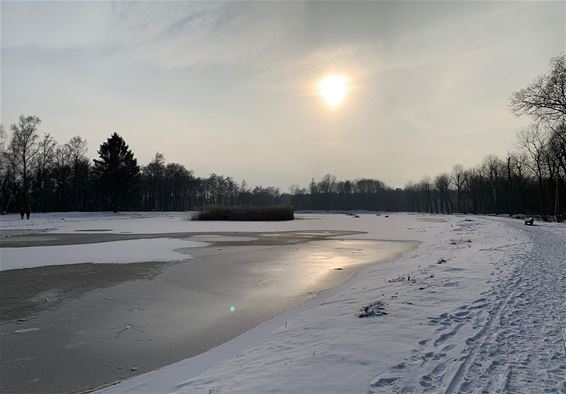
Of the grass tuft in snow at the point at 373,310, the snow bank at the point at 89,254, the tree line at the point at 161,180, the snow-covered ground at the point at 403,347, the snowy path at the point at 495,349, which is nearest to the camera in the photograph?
the snowy path at the point at 495,349

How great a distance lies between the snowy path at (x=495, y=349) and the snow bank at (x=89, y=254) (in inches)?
476

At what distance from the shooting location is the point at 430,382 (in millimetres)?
4336

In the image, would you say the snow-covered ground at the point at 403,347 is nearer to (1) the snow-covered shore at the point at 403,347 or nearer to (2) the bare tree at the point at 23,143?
(1) the snow-covered shore at the point at 403,347

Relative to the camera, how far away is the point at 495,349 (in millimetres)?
5180

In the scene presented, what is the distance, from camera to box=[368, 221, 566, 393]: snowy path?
423cm

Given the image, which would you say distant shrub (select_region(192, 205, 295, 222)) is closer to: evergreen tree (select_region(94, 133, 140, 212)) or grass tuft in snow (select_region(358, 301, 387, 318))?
evergreen tree (select_region(94, 133, 140, 212))

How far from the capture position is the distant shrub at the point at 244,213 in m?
51.7

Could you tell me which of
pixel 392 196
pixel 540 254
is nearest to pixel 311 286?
pixel 540 254

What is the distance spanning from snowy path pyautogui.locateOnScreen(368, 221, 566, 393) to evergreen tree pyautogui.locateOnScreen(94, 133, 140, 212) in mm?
67344

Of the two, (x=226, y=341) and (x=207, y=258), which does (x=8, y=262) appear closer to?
(x=207, y=258)

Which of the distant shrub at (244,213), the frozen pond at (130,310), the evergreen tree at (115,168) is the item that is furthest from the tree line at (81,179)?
the frozen pond at (130,310)

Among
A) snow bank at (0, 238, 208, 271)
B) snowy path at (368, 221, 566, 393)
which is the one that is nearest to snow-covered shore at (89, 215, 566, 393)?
snowy path at (368, 221, 566, 393)

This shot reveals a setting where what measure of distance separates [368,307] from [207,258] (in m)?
10.1

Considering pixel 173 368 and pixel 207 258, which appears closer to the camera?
pixel 173 368
